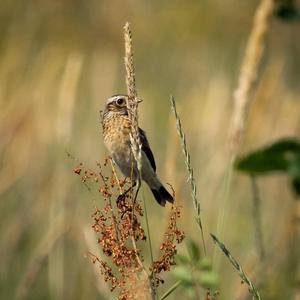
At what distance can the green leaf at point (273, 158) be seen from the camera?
251 centimetres

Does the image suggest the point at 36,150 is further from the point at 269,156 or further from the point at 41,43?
the point at 41,43

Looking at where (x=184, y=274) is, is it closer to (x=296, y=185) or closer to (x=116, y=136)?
(x=296, y=185)

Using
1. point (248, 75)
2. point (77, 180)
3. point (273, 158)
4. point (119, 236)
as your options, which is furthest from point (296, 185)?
point (77, 180)

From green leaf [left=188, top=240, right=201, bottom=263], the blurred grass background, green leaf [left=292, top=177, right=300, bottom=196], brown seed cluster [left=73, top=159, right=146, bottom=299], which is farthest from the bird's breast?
green leaf [left=292, top=177, right=300, bottom=196]

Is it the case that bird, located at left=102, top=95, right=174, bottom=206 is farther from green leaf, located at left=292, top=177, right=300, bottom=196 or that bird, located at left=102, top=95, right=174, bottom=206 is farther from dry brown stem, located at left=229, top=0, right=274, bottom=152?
green leaf, located at left=292, top=177, right=300, bottom=196

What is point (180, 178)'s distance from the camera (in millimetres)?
4301

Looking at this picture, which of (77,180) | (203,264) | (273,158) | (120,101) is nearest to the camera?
(273,158)

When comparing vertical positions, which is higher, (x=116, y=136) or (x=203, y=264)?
(x=116, y=136)

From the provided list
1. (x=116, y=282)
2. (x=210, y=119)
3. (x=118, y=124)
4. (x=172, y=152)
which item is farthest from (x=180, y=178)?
(x=210, y=119)

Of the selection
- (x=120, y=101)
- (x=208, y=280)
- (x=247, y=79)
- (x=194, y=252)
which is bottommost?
(x=208, y=280)

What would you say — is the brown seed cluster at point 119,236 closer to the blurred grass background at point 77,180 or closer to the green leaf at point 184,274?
the green leaf at point 184,274

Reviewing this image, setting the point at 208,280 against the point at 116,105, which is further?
the point at 116,105

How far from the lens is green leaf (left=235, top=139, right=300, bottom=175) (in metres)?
2.51

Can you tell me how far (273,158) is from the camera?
99.2 inches
